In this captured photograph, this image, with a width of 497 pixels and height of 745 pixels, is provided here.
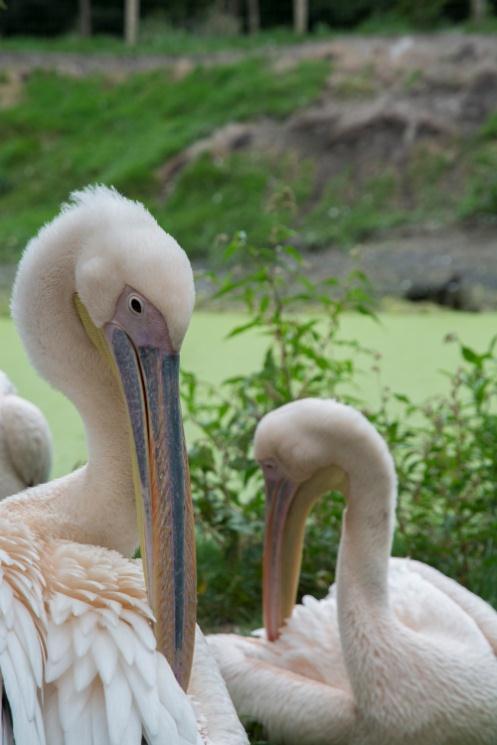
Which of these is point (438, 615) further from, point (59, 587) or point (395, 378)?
point (395, 378)

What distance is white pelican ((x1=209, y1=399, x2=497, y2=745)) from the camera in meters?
2.86

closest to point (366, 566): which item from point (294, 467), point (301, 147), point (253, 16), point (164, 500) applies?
point (294, 467)

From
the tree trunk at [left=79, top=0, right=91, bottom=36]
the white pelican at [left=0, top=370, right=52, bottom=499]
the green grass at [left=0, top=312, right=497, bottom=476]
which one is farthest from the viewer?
the tree trunk at [left=79, top=0, right=91, bottom=36]

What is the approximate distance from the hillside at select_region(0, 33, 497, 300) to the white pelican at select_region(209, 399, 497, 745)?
A: 6.35 meters

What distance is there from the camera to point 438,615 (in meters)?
3.09

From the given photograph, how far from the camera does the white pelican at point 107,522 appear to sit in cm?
187

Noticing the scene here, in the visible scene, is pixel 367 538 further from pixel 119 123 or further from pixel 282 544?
pixel 119 123

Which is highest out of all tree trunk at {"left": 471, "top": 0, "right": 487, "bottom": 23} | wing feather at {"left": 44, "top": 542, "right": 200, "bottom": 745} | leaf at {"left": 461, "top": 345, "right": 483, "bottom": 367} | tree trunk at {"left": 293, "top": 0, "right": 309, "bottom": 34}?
tree trunk at {"left": 293, "top": 0, "right": 309, "bottom": 34}

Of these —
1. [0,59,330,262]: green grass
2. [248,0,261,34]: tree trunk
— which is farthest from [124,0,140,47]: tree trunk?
[0,59,330,262]: green grass

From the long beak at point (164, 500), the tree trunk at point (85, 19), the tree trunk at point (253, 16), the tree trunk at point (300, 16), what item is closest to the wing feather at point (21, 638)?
the long beak at point (164, 500)

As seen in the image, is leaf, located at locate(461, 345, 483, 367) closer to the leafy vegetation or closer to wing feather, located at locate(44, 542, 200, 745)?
the leafy vegetation

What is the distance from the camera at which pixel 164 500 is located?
2078 mm

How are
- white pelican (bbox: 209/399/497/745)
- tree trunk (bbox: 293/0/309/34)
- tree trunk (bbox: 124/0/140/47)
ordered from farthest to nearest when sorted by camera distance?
tree trunk (bbox: 124/0/140/47), tree trunk (bbox: 293/0/309/34), white pelican (bbox: 209/399/497/745)

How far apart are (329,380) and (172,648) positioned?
1893mm
